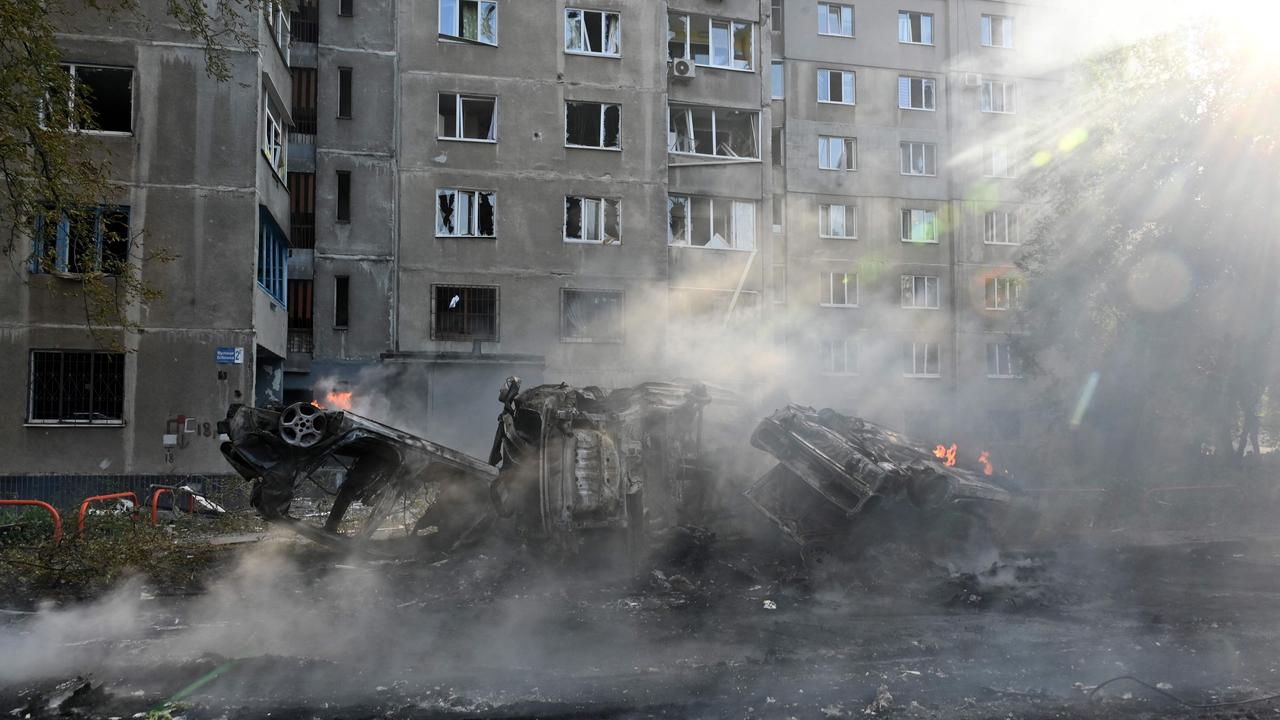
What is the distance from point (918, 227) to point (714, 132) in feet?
35.2

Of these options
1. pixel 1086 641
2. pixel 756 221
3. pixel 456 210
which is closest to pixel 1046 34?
pixel 756 221

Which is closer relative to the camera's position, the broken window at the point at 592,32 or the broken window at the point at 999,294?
the broken window at the point at 592,32

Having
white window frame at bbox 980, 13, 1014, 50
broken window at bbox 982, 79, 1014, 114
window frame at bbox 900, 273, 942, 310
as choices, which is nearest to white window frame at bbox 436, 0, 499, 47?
window frame at bbox 900, 273, 942, 310

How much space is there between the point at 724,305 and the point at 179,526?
1497 centimetres

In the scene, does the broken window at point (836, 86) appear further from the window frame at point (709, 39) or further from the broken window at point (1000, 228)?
the broken window at point (1000, 228)

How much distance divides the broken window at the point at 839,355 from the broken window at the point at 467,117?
14.2 m

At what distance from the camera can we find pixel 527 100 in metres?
21.7

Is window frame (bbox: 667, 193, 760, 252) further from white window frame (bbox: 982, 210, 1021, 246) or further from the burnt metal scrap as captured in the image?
the burnt metal scrap

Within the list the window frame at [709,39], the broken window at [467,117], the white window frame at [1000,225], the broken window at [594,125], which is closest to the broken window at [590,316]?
the broken window at [594,125]

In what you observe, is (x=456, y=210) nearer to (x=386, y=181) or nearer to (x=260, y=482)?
(x=386, y=181)

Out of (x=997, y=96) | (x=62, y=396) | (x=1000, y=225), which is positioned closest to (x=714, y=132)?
(x=1000, y=225)

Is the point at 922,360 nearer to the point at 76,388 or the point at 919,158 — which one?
the point at 919,158

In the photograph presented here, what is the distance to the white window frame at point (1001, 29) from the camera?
105ft

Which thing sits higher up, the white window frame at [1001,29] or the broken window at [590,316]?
the white window frame at [1001,29]
